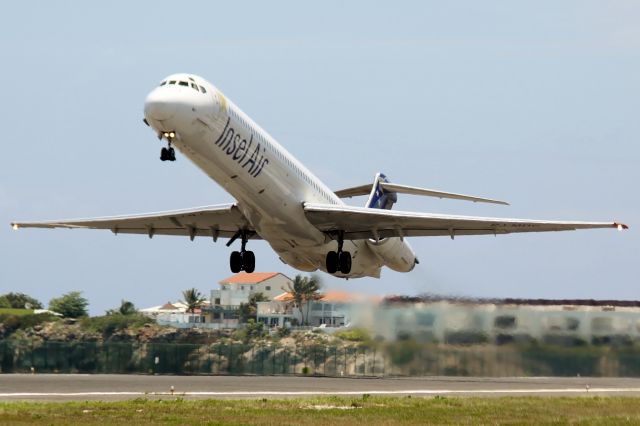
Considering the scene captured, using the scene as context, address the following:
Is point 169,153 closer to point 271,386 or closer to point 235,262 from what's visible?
point 235,262

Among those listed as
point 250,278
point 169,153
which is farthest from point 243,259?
point 250,278

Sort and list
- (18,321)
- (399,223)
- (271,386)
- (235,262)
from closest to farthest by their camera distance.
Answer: (399,223), (235,262), (271,386), (18,321)

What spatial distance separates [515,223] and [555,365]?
10888 mm

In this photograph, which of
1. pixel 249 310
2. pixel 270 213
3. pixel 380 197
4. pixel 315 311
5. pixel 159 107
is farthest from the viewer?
pixel 249 310

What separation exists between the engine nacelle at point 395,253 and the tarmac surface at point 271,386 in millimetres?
4612

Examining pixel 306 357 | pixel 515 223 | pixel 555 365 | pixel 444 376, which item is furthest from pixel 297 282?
pixel 515 223

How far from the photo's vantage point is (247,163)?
33031 mm

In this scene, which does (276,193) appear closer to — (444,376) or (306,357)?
(444,376)

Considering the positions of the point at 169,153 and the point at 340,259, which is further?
the point at 340,259

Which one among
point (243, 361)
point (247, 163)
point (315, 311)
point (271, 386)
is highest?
point (247, 163)

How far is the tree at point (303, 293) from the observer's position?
48.5 metres

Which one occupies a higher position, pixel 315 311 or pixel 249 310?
pixel 249 310

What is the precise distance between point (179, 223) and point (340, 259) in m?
5.82

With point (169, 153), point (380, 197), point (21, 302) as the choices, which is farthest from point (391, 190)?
point (21, 302)
